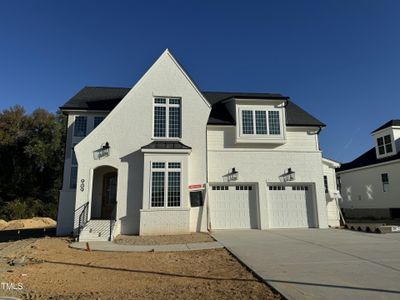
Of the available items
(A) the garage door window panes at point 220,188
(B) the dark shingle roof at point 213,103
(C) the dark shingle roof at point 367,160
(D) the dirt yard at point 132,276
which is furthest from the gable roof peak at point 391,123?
(D) the dirt yard at point 132,276

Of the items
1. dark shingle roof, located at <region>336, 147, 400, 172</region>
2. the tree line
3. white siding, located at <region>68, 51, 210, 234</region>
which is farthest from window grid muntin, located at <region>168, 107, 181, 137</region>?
the tree line

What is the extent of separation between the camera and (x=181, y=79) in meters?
15.8

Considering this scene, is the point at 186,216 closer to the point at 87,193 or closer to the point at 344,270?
the point at 87,193

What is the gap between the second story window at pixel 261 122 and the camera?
1672cm

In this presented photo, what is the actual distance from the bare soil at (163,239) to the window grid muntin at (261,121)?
23.6 feet

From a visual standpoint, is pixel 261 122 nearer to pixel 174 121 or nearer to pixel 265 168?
pixel 265 168

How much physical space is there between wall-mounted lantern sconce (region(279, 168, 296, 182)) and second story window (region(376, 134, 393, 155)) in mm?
14077

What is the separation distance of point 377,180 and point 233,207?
17.1m

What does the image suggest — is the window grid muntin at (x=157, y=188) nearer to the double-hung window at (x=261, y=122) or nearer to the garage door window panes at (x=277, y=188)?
the double-hung window at (x=261, y=122)

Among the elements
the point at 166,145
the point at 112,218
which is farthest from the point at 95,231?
the point at 166,145

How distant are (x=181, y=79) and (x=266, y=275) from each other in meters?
12.0

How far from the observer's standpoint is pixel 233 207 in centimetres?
1585

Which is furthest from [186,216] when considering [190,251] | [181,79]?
[181,79]

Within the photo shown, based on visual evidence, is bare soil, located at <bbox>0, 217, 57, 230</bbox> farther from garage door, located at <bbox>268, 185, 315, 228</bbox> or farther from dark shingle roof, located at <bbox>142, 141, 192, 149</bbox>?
garage door, located at <bbox>268, 185, 315, 228</bbox>
